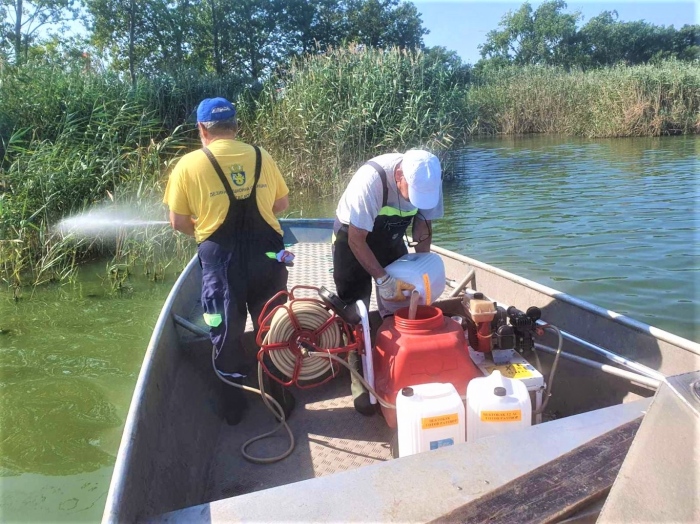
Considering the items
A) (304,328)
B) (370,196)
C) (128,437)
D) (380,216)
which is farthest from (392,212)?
(128,437)

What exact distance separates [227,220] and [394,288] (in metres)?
0.96

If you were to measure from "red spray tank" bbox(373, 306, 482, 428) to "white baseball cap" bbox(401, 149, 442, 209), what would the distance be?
2.06 feet

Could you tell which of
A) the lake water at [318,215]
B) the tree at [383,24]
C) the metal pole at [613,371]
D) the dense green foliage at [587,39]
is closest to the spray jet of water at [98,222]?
the lake water at [318,215]

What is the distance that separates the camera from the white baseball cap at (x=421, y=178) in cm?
290

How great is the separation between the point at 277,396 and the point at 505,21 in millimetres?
58770

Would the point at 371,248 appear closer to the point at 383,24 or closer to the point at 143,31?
the point at 143,31

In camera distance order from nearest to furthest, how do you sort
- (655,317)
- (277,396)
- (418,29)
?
1. (277,396)
2. (655,317)
3. (418,29)

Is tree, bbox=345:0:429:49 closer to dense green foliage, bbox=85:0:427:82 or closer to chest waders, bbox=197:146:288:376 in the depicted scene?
dense green foliage, bbox=85:0:427:82

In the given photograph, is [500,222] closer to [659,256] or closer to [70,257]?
[659,256]

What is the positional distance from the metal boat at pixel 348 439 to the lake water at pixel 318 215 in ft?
3.35

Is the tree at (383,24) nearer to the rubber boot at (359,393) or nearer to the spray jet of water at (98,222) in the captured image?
the spray jet of water at (98,222)

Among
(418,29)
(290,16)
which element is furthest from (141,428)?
(418,29)

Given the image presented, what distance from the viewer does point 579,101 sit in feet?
73.7

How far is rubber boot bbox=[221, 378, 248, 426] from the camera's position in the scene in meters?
3.25
